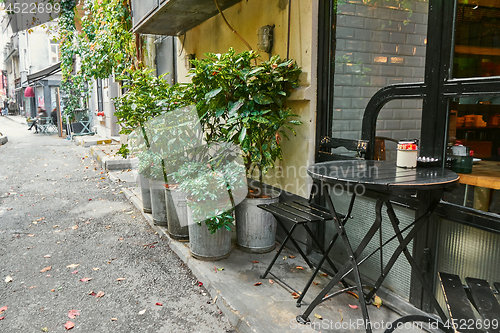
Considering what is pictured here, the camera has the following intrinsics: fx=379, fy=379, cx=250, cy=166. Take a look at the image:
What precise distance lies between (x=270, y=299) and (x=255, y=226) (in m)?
1.04

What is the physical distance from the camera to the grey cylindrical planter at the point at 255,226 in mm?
4078

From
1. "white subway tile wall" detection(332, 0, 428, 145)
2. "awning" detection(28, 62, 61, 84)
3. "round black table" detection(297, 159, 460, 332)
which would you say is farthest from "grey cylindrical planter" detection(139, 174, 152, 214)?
"awning" detection(28, 62, 61, 84)

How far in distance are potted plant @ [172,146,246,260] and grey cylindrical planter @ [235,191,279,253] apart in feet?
0.61

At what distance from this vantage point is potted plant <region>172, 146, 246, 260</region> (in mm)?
3771

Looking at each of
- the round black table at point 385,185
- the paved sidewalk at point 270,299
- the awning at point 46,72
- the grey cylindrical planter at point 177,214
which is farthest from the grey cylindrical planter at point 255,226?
the awning at point 46,72

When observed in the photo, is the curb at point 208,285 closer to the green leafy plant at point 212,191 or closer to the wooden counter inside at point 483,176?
the green leafy plant at point 212,191

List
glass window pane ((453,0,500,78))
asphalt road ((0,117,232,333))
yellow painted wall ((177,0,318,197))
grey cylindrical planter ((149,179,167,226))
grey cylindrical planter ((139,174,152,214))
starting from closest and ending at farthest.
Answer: glass window pane ((453,0,500,78)), asphalt road ((0,117,232,333)), yellow painted wall ((177,0,318,197)), grey cylindrical planter ((149,179,167,226)), grey cylindrical planter ((139,174,152,214))

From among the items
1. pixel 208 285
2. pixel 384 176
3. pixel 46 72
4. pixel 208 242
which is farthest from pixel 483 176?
pixel 46 72

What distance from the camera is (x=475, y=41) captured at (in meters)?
2.75

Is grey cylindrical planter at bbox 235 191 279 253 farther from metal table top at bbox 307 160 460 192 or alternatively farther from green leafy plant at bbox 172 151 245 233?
metal table top at bbox 307 160 460 192

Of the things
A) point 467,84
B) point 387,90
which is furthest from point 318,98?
point 467,84

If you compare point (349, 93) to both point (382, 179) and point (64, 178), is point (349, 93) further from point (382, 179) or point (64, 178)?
point (64, 178)

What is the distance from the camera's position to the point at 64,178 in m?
8.91

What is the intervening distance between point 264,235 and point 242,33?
279 centimetres
